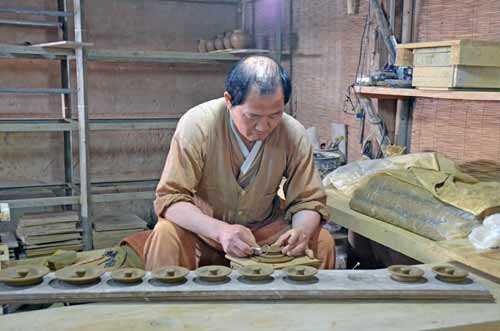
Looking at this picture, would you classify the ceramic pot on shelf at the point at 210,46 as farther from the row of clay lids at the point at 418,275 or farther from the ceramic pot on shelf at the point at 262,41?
the row of clay lids at the point at 418,275

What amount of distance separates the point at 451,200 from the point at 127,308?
53.7 inches

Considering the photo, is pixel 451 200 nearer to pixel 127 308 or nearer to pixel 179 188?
pixel 179 188

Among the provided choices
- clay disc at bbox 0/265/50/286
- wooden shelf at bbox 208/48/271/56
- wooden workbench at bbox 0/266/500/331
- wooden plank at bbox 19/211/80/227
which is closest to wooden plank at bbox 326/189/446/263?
wooden workbench at bbox 0/266/500/331

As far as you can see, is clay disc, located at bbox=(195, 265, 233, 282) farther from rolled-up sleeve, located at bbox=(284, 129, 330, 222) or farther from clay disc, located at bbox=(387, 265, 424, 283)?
rolled-up sleeve, located at bbox=(284, 129, 330, 222)

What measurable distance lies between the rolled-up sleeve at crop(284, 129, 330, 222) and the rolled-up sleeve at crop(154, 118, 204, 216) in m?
0.39

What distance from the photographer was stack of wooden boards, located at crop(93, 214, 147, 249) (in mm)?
4156

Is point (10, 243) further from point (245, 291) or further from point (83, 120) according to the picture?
point (245, 291)

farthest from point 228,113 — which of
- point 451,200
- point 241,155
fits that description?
point 451,200

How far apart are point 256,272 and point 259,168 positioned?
0.72m

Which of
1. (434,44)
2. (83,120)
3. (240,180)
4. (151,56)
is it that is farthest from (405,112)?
(83,120)

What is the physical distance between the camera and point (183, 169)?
2.05m

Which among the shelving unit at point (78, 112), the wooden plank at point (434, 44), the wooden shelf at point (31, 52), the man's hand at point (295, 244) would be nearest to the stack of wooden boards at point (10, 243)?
the shelving unit at point (78, 112)

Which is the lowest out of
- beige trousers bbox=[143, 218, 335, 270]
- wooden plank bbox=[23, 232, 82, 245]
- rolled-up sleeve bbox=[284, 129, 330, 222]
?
wooden plank bbox=[23, 232, 82, 245]

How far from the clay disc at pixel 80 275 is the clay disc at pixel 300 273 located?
0.54 metres
